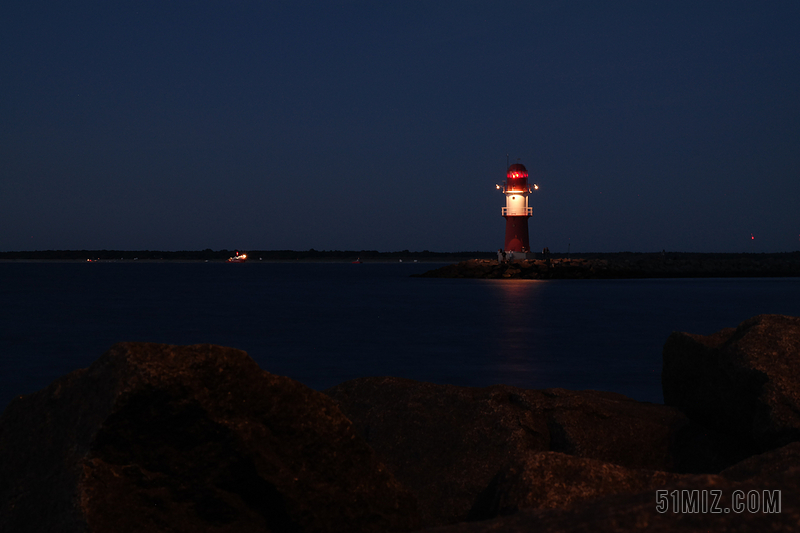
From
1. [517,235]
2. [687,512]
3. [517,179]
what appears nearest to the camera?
[687,512]

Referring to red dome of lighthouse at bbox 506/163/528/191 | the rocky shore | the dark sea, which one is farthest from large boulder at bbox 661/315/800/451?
red dome of lighthouse at bbox 506/163/528/191

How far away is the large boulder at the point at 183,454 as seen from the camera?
10.3 ft

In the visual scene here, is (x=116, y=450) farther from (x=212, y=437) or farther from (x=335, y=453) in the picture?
(x=335, y=453)

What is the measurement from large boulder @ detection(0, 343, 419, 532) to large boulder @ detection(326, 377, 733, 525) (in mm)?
1278

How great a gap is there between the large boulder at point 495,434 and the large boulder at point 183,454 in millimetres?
1278

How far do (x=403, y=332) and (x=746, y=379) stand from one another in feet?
70.1

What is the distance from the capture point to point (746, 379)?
15.8 feet

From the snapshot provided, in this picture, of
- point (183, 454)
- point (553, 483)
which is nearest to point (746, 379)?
point (553, 483)

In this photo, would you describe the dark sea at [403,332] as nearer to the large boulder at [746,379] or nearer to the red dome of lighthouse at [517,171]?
the large boulder at [746,379]

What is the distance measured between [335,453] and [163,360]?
38.5 inches

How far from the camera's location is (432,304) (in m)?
39.9

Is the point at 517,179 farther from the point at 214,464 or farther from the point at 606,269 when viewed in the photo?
the point at 214,464

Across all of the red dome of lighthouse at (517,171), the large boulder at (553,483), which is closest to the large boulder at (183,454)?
the large boulder at (553,483)

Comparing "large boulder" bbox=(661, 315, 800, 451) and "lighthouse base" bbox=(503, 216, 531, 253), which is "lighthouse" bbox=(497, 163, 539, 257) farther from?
"large boulder" bbox=(661, 315, 800, 451)
